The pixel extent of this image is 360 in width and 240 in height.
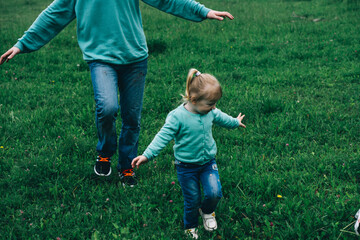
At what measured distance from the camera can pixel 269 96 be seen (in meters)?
5.12

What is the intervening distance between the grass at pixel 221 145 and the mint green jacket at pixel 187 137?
0.65 meters

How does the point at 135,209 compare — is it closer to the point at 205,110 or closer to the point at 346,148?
the point at 205,110

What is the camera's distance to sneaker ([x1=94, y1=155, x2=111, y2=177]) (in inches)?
136

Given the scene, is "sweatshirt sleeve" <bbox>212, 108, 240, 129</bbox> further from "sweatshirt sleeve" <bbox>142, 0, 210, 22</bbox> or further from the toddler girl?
"sweatshirt sleeve" <bbox>142, 0, 210, 22</bbox>

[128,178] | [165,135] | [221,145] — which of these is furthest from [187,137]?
[221,145]

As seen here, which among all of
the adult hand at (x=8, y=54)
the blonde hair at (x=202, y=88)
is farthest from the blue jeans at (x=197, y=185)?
the adult hand at (x=8, y=54)

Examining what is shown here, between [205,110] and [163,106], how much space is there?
2.69m

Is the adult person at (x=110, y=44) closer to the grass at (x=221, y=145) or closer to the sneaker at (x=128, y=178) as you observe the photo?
the sneaker at (x=128, y=178)

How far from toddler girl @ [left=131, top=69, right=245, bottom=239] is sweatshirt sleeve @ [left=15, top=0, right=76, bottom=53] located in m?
1.49

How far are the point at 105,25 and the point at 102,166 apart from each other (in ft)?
4.51

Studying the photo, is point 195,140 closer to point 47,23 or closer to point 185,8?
point 185,8

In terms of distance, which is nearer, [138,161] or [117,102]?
[138,161]

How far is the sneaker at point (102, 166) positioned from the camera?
11.3 ft

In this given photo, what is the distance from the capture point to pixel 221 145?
411 cm
